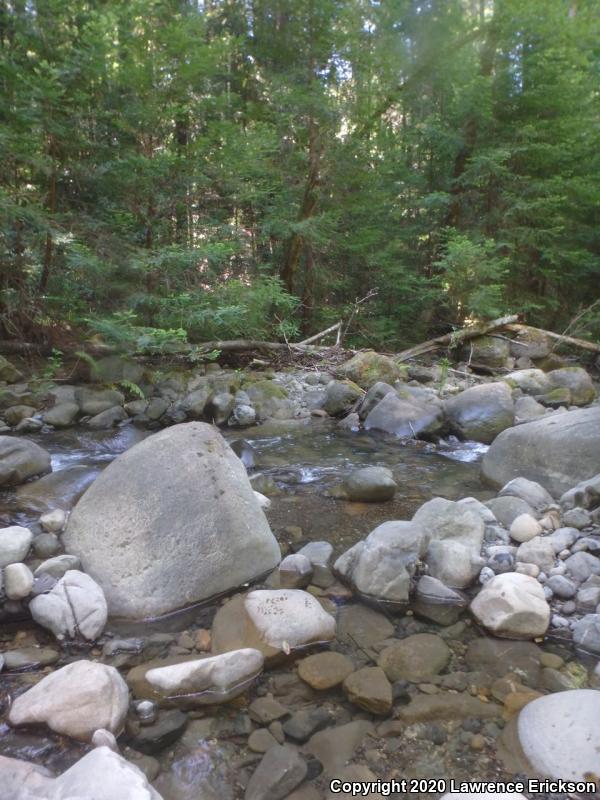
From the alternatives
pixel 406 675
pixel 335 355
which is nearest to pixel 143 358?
pixel 335 355

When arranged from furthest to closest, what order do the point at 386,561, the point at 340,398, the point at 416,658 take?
1. the point at 340,398
2. the point at 386,561
3. the point at 416,658

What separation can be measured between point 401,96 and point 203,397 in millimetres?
9169

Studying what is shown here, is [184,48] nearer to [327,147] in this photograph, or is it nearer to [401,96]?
[327,147]

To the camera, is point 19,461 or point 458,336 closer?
point 19,461

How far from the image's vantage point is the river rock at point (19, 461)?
438 centimetres

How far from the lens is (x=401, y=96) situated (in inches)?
470

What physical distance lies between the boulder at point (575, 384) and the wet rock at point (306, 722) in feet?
22.7

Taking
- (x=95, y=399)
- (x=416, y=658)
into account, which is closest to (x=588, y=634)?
(x=416, y=658)

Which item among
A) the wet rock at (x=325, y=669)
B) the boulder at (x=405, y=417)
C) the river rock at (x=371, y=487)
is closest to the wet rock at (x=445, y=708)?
the wet rock at (x=325, y=669)

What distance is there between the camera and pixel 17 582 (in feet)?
8.77

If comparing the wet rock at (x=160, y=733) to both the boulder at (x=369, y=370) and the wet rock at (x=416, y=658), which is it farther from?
the boulder at (x=369, y=370)

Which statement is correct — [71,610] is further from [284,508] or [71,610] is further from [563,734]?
[563,734]

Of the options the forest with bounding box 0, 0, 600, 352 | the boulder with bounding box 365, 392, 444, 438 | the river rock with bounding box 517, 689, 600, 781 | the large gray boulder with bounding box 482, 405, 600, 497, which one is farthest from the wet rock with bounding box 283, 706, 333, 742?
the boulder with bounding box 365, 392, 444, 438

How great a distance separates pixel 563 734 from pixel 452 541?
139 centimetres
